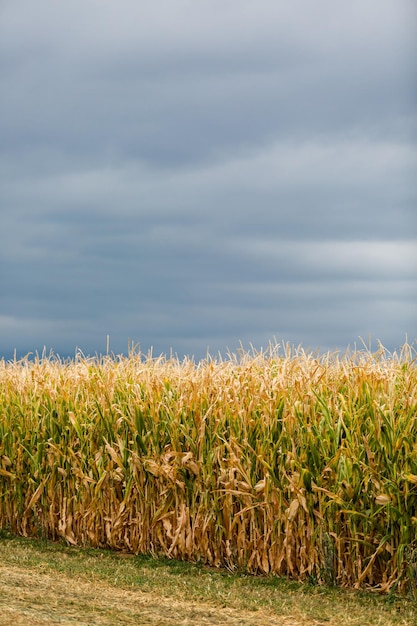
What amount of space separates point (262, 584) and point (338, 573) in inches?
25.3

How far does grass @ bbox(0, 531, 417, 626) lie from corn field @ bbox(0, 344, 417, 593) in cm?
25

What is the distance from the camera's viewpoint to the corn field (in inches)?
248

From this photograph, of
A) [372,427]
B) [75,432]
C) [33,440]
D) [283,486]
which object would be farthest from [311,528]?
[33,440]

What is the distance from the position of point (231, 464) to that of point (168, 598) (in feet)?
4.33

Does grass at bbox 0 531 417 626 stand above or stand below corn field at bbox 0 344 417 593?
below

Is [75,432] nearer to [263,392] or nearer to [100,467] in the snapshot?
[100,467]

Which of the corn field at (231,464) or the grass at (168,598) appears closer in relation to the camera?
the grass at (168,598)

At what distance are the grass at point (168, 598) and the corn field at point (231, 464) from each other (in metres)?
0.25

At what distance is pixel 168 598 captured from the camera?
610cm

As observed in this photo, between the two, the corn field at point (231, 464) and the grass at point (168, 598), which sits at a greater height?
the corn field at point (231, 464)

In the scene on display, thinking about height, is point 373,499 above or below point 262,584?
above

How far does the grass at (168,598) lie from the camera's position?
552 cm

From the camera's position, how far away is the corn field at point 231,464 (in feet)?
20.7

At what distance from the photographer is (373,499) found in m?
6.27
